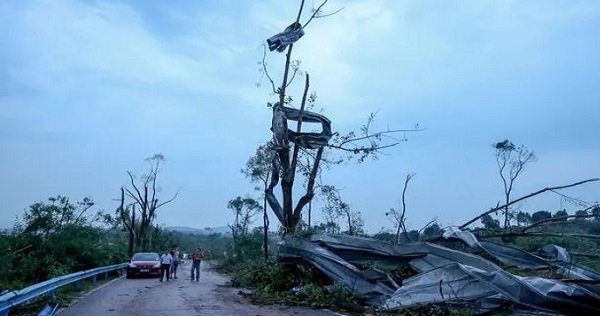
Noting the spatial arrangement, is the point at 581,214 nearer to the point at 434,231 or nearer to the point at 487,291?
the point at 487,291

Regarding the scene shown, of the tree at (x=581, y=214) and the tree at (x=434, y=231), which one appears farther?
the tree at (x=434, y=231)

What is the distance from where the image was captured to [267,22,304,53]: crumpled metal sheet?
22.8 m

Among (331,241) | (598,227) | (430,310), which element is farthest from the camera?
(598,227)

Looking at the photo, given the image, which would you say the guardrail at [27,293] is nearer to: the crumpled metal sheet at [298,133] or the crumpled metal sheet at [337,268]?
the crumpled metal sheet at [337,268]

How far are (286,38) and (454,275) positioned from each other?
13439mm

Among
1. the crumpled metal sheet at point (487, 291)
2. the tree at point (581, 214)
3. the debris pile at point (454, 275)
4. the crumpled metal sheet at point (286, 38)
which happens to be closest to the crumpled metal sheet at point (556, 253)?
the debris pile at point (454, 275)

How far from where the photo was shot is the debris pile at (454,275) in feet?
33.1

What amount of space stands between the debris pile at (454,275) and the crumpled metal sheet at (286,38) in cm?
835

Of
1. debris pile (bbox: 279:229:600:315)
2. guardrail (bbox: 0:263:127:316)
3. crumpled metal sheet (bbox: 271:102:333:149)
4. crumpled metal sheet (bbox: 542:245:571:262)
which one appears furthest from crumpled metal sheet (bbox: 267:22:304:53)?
crumpled metal sheet (bbox: 542:245:571:262)

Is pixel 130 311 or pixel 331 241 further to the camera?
pixel 331 241

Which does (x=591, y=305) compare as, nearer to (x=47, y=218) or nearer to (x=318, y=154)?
(x=318, y=154)

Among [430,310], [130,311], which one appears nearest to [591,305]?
[430,310]

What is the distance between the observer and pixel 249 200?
70.8 m

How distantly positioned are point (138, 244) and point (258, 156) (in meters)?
29.7
